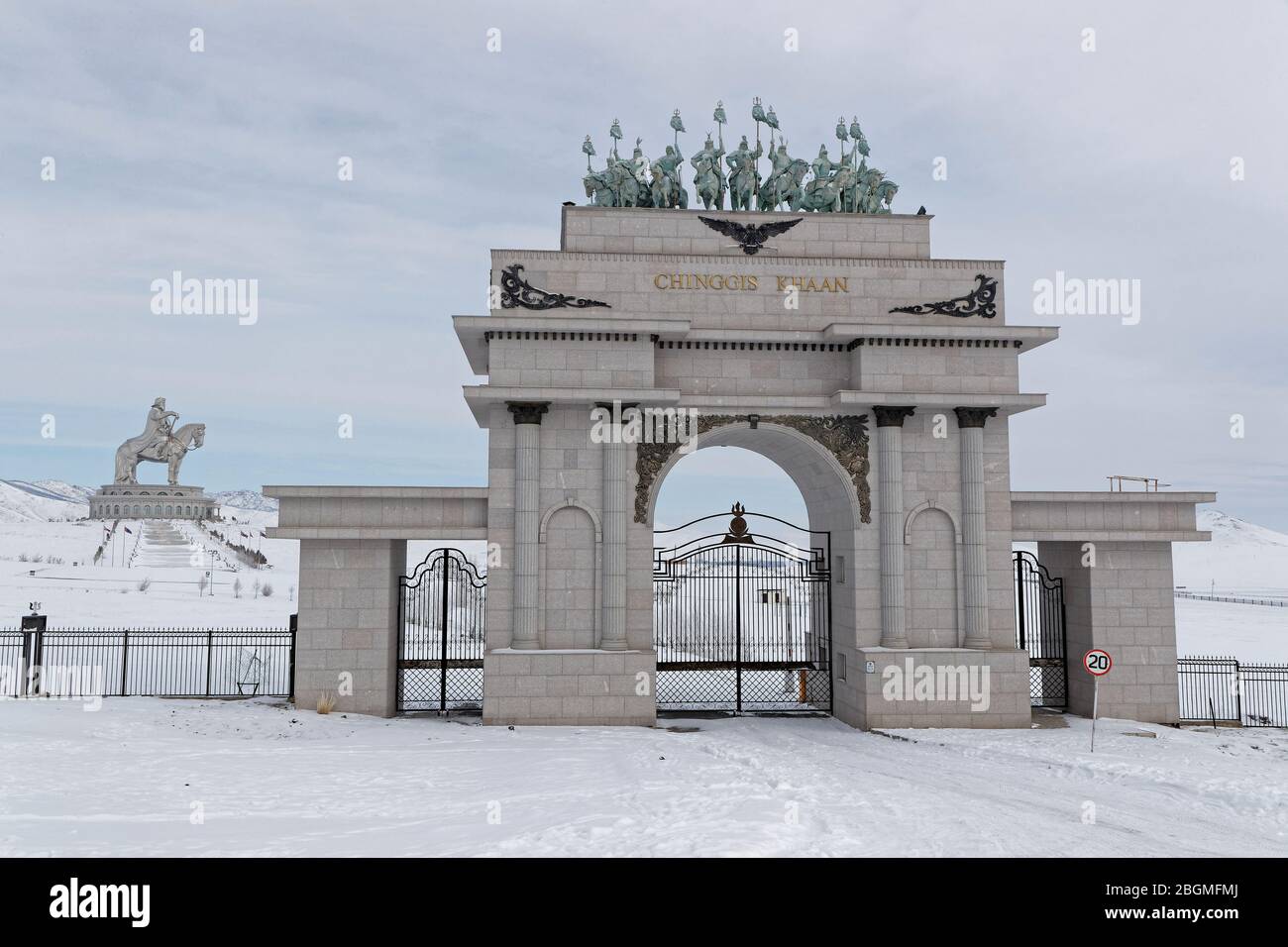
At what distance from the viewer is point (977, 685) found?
2055 centimetres

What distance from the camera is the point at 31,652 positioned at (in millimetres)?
22953

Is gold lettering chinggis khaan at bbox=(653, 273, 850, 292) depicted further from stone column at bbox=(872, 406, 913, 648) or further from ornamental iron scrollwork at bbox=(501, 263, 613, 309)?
stone column at bbox=(872, 406, 913, 648)

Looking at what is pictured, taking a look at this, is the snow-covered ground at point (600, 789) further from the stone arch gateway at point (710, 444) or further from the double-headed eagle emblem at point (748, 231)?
the double-headed eagle emblem at point (748, 231)

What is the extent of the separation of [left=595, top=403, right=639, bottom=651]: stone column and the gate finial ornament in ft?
10.1

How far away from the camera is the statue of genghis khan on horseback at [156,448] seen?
80625mm

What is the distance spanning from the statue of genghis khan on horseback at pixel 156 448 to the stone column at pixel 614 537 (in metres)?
74.2

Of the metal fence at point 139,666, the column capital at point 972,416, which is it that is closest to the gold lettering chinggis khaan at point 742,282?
the column capital at point 972,416

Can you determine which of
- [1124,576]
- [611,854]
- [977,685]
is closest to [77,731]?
[611,854]

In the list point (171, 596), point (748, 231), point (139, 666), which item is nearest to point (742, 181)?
point (748, 231)

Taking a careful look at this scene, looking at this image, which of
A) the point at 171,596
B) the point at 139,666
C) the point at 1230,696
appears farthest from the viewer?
the point at 171,596

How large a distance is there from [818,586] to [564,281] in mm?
11115

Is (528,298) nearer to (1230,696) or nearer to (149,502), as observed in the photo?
(1230,696)

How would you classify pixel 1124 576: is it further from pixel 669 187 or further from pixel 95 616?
pixel 95 616

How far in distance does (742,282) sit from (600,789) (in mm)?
13563
